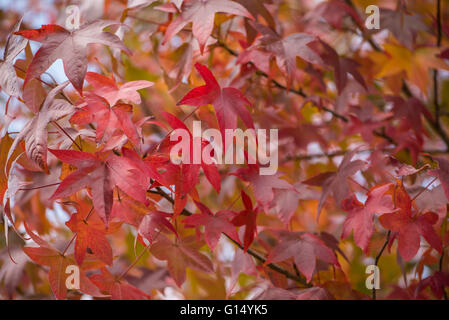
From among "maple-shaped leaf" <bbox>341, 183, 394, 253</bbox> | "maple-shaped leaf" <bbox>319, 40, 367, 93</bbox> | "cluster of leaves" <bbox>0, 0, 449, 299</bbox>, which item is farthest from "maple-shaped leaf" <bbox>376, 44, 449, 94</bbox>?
"maple-shaped leaf" <bbox>341, 183, 394, 253</bbox>

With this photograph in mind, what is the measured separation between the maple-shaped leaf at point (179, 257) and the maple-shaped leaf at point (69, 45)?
1.25ft

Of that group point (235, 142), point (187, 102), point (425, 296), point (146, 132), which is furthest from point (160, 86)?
point (425, 296)

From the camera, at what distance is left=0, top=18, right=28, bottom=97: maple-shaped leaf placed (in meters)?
0.76

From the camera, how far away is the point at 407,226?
0.81 m

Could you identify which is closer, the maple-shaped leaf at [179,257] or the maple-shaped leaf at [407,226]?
the maple-shaped leaf at [407,226]

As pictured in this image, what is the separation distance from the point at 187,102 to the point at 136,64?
1.54 metres

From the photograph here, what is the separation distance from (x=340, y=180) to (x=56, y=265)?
605 millimetres

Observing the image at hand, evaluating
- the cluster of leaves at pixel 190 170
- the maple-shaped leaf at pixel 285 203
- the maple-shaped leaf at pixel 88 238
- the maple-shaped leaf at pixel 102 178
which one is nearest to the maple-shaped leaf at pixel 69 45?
the cluster of leaves at pixel 190 170

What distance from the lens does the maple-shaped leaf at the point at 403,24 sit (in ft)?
3.78

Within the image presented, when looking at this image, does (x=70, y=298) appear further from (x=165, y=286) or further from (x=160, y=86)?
(x=160, y=86)

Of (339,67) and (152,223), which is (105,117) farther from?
(339,67)

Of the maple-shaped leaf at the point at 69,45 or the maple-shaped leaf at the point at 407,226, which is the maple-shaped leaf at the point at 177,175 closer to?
the maple-shaped leaf at the point at 69,45

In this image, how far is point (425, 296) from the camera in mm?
985

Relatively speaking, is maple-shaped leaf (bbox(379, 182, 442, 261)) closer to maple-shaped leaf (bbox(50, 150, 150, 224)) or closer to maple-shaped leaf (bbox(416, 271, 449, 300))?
maple-shaped leaf (bbox(416, 271, 449, 300))
